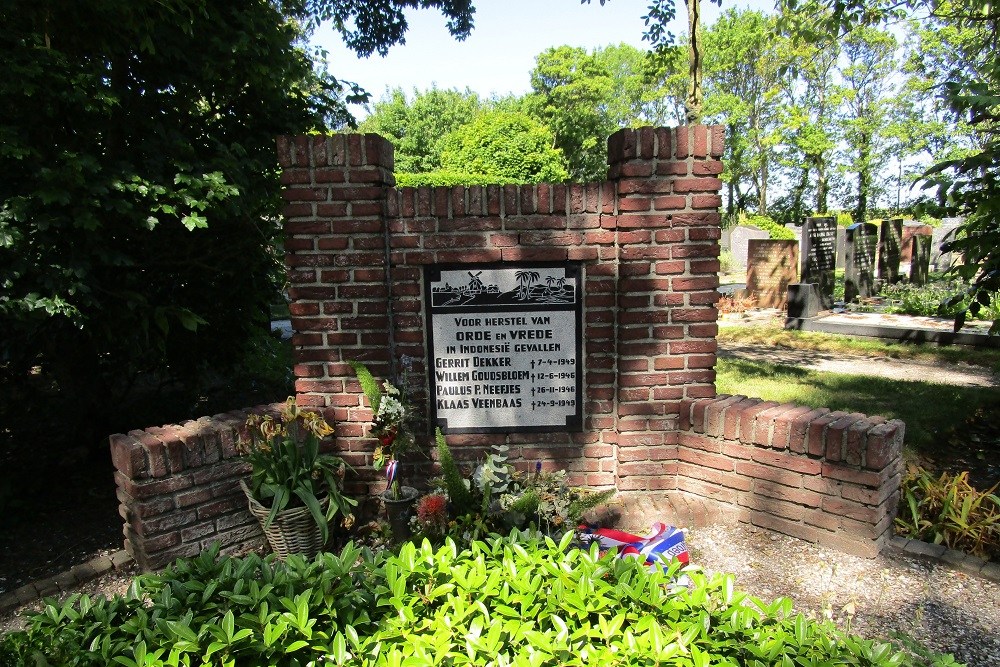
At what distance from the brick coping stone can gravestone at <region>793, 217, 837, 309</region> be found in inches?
377

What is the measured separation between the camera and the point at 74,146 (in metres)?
3.74

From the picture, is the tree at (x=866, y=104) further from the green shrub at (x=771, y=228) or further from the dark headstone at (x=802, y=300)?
the dark headstone at (x=802, y=300)

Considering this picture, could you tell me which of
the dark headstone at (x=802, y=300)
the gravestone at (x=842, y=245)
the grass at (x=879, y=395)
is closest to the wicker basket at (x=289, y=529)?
the grass at (x=879, y=395)

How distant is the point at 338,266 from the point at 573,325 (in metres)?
1.43

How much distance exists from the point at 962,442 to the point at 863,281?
9855 millimetres

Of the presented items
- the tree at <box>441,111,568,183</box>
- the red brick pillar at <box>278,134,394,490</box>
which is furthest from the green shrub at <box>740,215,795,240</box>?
the red brick pillar at <box>278,134,394,490</box>

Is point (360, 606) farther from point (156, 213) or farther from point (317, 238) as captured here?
point (156, 213)

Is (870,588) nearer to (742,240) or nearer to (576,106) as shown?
(742,240)

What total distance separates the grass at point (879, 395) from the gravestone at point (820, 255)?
5166mm

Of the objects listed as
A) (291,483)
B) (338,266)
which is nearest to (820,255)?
(338,266)

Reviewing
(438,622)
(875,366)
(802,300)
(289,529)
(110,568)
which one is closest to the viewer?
(438,622)

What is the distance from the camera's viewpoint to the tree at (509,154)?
2311 centimetres

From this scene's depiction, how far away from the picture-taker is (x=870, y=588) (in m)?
2.98

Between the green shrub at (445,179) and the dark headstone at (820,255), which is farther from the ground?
the green shrub at (445,179)
